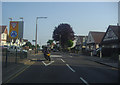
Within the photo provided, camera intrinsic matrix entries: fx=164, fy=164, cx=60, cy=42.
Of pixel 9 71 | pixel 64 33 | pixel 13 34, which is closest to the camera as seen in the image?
pixel 9 71

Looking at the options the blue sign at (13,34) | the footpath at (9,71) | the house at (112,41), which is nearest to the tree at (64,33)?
the house at (112,41)

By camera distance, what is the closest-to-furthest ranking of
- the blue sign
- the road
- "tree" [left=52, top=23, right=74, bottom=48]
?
the road < the blue sign < "tree" [left=52, top=23, right=74, bottom=48]

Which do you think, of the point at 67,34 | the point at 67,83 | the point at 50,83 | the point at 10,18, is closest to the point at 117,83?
the point at 67,83

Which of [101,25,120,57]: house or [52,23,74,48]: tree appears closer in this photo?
[101,25,120,57]: house

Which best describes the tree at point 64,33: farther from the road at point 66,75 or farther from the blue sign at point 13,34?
the road at point 66,75

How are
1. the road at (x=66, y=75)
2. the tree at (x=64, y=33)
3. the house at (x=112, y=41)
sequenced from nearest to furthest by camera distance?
the road at (x=66, y=75) → the house at (x=112, y=41) → the tree at (x=64, y=33)

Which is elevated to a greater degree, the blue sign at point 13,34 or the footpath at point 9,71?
the blue sign at point 13,34

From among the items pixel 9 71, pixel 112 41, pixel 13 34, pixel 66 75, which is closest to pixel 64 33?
pixel 112 41

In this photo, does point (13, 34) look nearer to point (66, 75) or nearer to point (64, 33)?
point (66, 75)

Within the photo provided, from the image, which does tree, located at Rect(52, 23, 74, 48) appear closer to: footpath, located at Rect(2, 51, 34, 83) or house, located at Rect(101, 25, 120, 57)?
house, located at Rect(101, 25, 120, 57)

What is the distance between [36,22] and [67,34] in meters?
33.3

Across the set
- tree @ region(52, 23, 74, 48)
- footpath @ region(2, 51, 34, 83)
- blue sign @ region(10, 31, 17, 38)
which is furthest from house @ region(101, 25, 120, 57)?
tree @ region(52, 23, 74, 48)

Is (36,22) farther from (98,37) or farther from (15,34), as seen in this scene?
(98,37)

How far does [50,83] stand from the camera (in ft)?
26.4
